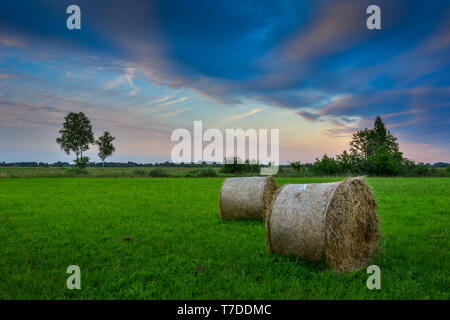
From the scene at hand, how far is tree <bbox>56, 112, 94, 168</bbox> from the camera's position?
242 feet

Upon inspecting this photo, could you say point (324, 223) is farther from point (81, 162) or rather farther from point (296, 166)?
point (81, 162)

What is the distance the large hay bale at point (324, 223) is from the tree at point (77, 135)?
7645 cm

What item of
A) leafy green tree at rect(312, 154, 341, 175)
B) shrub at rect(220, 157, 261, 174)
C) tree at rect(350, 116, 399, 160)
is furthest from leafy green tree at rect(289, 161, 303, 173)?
tree at rect(350, 116, 399, 160)

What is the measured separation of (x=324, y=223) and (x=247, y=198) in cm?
519

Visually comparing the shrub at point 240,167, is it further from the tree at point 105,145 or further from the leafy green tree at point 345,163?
the tree at point 105,145

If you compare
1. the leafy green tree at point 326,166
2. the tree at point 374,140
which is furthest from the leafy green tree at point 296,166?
the tree at point 374,140

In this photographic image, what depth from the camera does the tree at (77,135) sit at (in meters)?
73.8

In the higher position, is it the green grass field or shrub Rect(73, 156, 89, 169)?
shrub Rect(73, 156, 89, 169)

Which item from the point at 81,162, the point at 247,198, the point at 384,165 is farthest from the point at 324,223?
the point at 81,162

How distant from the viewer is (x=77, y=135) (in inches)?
2940

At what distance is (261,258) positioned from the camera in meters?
6.44

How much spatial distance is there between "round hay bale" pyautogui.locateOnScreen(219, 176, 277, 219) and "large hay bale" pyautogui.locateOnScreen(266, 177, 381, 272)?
12.4 feet

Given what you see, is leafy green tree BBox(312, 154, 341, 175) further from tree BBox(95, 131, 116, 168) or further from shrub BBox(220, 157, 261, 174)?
tree BBox(95, 131, 116, 168)
